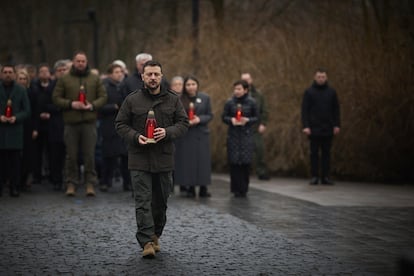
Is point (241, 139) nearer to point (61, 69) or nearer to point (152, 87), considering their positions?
point (61, 69)

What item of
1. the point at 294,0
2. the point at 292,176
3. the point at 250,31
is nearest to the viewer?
the point at 292,176

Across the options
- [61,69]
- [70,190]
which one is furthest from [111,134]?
[61,69]

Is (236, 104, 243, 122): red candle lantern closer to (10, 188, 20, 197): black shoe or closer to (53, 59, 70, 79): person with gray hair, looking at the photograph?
(10, 188, 20, 197): black shoe

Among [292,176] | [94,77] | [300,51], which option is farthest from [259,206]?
[300,51]

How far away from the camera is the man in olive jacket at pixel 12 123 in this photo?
47.4 ft

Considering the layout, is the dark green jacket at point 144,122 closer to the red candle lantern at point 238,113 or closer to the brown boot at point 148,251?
the brown boot at point 148,251

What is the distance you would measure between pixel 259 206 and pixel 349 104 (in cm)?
508

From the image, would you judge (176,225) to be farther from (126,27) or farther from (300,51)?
(126,27)

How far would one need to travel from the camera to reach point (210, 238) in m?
9.95

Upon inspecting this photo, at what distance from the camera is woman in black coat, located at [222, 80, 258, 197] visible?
14.8 m

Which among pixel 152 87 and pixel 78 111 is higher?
pixel 152 87

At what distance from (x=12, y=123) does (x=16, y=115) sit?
14cm

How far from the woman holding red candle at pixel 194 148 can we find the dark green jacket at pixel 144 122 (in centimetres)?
560

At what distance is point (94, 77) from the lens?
1493cm
